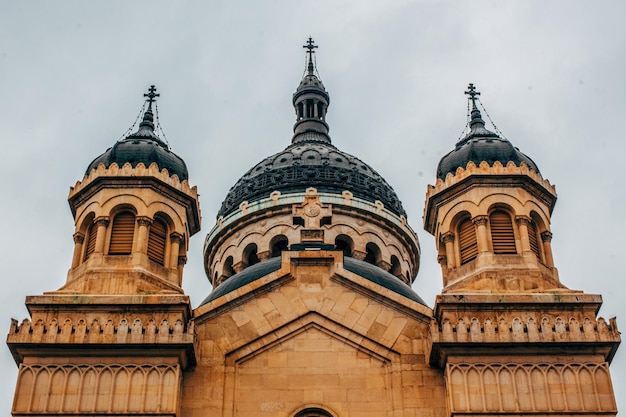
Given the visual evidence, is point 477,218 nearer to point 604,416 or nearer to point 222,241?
point 604,416

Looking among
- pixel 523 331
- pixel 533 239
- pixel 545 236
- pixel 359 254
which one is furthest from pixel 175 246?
pixel 359 254

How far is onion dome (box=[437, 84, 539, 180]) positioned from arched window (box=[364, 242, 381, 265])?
28.8 feet

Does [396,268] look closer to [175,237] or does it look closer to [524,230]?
[524,230]

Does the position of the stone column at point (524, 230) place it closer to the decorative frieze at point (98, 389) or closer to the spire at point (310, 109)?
the decorative frieze at point (98, 389)

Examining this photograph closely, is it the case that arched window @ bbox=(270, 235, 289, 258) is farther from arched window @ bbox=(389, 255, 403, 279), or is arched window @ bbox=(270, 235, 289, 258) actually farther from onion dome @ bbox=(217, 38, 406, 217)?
arched window @ bbox=(389, 255, 403, 279)

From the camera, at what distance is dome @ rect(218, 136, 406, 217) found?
38750 mm

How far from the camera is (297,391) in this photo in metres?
21.9

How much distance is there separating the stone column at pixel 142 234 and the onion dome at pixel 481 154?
8.40 meters

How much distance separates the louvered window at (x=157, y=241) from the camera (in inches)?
1026

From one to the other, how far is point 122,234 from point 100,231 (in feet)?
2.01

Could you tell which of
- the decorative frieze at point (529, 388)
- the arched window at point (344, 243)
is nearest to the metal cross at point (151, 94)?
the arched window at point (344, 243)

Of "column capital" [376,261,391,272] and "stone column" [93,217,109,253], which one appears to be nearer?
"stone column" [93,217,109,253]

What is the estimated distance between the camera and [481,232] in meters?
25.9

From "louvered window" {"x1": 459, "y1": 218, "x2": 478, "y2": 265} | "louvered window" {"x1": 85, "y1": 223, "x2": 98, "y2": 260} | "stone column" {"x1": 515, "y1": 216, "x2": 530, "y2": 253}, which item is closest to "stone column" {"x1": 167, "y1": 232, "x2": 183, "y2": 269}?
"louvered window" {"x1": 85, "y1": 223, "x2": 98, "y2": 260}
